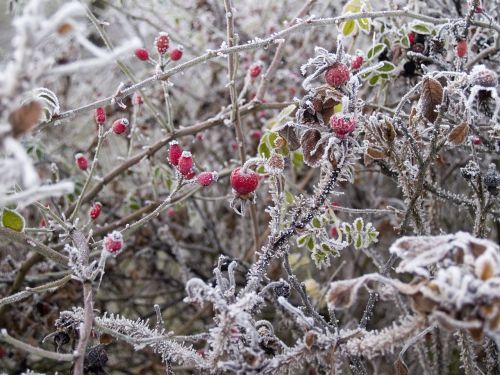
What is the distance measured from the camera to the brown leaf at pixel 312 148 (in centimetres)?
98

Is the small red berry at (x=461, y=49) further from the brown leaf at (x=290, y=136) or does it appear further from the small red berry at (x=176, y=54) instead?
the small red berry at (x=176, y=54)

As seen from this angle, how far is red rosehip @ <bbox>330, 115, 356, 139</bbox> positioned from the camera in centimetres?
88

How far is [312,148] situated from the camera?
993 mm

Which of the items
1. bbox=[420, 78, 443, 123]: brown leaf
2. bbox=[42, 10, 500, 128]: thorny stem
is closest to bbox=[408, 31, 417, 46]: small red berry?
bbox=[42, 10, 500, 128]: thorny stem

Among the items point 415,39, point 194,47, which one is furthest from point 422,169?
point 194,47

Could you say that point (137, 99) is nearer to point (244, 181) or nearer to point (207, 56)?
point (207, 56)

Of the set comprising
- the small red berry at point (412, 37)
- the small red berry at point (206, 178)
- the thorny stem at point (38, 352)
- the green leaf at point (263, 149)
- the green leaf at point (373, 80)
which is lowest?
the thorny stem at point (38, 352)

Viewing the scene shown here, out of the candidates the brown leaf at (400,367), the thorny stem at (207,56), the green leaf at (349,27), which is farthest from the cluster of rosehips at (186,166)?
the green leaf at (349,27)

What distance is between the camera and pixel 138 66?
11.4 ft

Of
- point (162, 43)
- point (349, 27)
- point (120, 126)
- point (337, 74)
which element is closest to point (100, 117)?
point (120, 126)

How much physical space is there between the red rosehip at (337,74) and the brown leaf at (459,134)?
8.1 inches

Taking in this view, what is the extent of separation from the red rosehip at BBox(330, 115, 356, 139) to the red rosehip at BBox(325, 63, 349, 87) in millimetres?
120

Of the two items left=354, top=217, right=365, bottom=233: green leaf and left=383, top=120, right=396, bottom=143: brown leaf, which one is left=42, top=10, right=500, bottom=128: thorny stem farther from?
left=354, top=217, right=365, bottom=233: green leaf

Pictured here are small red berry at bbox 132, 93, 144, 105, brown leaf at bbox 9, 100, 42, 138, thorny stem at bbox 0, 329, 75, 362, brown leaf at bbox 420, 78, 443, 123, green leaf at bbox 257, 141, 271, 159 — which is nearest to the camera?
brown leaf at bbox 9, 100, 42, 138
